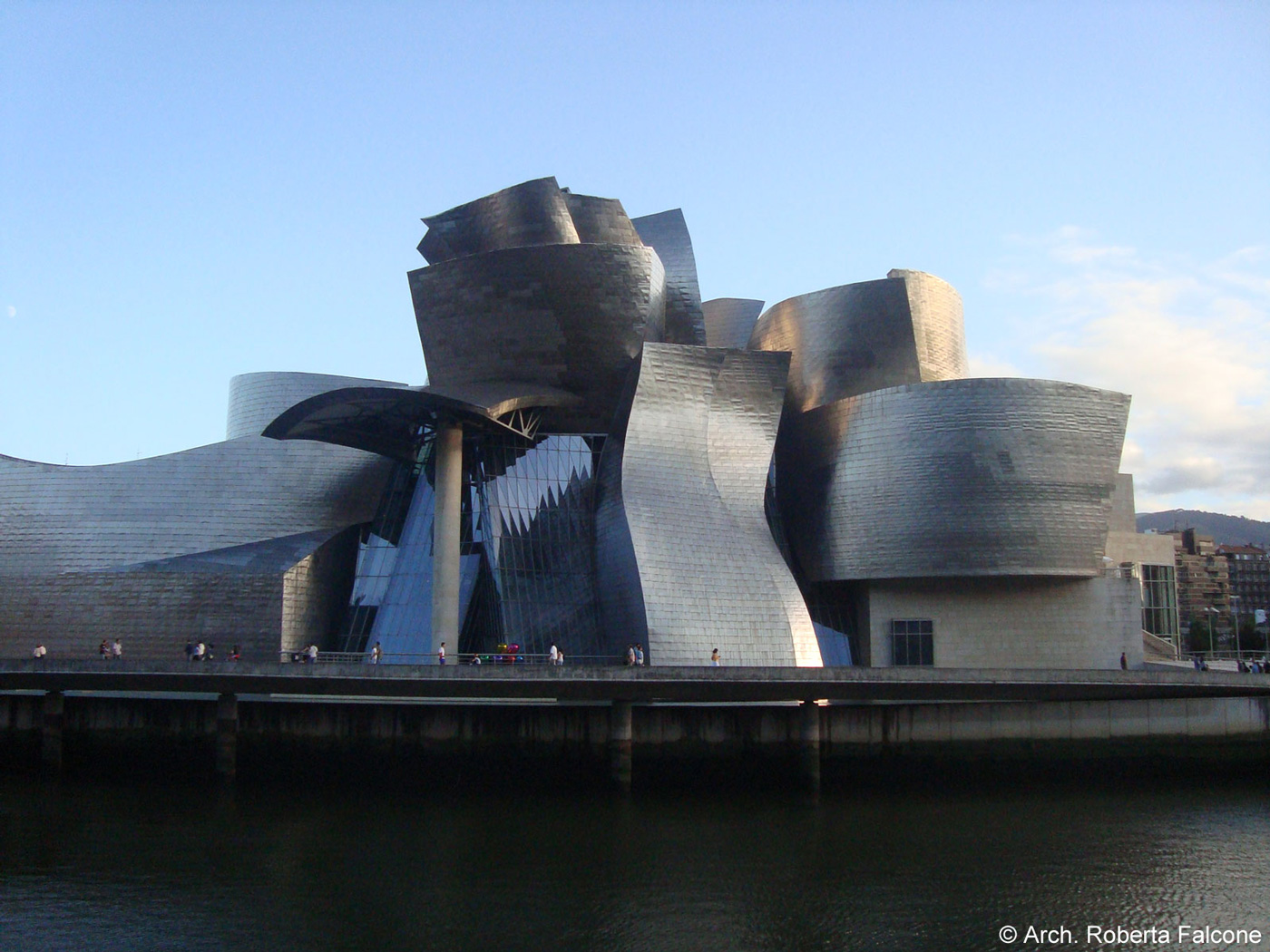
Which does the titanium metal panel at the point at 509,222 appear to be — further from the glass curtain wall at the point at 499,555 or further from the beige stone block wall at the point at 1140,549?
the beige stone block wall at the point at 1140,549

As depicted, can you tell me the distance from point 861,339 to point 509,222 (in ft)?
42.2

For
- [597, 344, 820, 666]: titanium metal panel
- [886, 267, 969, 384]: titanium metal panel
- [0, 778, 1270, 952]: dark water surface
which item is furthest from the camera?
[886, 267, 969, 384]: titanium metal panel

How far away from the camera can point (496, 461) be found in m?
34.3

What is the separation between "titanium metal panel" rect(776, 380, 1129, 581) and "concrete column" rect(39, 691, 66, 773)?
73.0 ft

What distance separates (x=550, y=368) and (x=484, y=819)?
16915 millimetres

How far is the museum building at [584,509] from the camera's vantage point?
104 feet

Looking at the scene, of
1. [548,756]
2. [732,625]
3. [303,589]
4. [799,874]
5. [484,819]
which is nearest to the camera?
[799,874]

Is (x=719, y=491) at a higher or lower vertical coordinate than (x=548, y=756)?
higher

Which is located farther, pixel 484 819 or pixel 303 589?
pixel 303 589

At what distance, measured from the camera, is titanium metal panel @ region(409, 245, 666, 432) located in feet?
109

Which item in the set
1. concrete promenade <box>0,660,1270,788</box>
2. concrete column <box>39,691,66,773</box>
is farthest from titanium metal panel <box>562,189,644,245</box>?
concrete column <box>39,691,66,773</box>

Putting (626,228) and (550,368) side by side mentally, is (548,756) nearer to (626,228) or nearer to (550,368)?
(550,368)

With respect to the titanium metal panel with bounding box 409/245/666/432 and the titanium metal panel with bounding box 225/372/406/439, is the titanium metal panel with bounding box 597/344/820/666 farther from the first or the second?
the titanium metal panel with bounding box 225/372/406/439

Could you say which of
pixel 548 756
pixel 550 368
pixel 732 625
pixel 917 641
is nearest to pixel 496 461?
pixel 550 368
